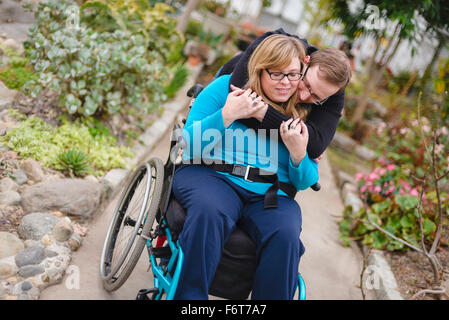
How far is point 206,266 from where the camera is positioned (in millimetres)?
1450

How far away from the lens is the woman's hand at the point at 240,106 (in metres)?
1.62

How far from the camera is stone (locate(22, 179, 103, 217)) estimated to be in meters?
2.07

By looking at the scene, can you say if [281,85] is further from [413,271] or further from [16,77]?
[16,77]

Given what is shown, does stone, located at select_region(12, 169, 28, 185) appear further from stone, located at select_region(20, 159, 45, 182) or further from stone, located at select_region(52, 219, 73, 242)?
stone, located at select_region(52, 219, 73, 242)

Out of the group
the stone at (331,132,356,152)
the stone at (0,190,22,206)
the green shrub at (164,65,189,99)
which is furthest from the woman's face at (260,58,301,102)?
the stone at (331,132,356,152)

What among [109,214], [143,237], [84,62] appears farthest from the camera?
[84,62]

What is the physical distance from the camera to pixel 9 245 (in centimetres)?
177

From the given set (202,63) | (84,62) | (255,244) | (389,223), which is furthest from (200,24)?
(255,244)

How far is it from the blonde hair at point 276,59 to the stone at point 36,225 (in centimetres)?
121

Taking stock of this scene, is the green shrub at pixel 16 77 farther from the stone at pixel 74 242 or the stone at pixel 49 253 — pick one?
the stone at pixel 49 253

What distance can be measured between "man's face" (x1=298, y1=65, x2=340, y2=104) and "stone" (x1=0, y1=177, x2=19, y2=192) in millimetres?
1559

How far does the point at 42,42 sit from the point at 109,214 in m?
1.23

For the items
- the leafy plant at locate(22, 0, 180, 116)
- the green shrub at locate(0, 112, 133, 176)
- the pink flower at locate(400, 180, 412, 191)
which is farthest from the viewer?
the pink flower at locate(400, 180, 412, 191)
